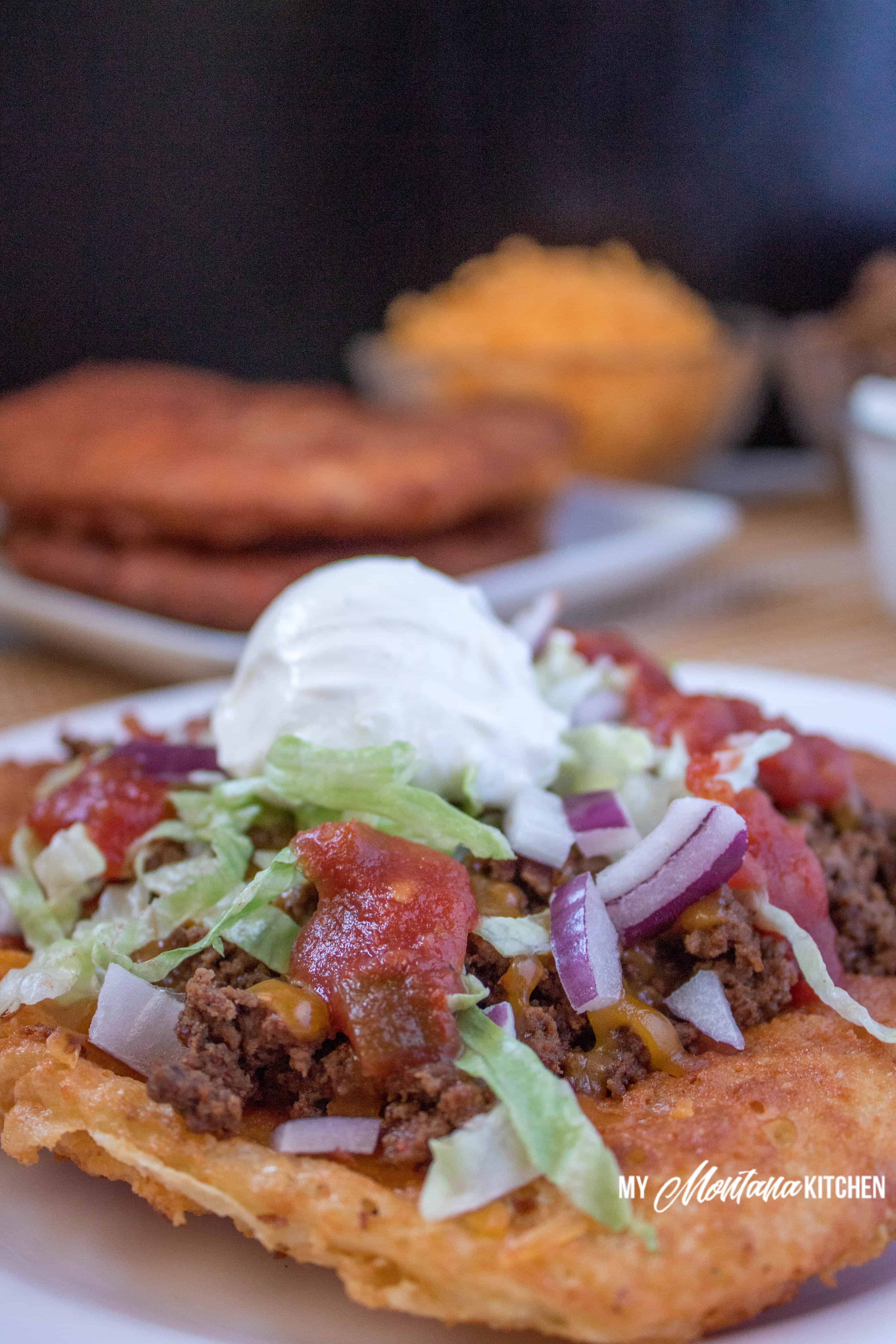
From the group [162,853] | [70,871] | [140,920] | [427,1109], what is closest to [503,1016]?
[427,1109]

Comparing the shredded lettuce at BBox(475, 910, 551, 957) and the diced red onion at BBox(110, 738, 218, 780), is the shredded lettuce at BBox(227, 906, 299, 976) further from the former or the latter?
the diced red onion at BBox(110, 738, 218, 780)

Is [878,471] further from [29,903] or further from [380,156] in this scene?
[380,156]

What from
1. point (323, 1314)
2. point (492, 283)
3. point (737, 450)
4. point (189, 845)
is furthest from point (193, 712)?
point (737, 450)

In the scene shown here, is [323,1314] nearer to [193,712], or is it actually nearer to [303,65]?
[193,712]

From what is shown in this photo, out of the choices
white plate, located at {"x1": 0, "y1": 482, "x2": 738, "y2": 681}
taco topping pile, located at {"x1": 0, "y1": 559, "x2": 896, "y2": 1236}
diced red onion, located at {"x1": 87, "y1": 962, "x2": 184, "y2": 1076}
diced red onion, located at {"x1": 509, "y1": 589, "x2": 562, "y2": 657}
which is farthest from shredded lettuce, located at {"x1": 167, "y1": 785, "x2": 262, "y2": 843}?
white plate, located at {"x1": 0, "y1": 482, "x2": 738, "y2": 681}

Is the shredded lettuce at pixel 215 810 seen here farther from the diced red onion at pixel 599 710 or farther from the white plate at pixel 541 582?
the white plate at pixel 541 582
